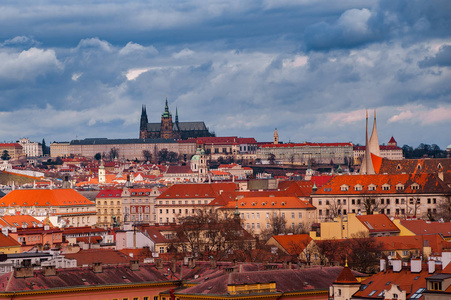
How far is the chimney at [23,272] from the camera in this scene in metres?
43.7

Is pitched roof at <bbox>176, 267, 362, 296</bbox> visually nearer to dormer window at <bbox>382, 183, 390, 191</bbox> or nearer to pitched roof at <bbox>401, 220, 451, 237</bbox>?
pitched roof at <bbox>401, 220, 451, 237</bbox>

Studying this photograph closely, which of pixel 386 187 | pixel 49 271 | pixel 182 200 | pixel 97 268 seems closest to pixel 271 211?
pixel 386 187

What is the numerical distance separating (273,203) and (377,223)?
30.2 m

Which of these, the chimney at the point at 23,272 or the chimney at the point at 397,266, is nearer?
the chimney at the point at 23,272

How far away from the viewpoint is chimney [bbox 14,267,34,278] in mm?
43688

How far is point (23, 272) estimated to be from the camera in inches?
1726

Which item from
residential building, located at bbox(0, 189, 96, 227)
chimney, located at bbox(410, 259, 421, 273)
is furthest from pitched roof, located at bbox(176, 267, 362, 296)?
residential building, located at bbox(0, 189, 96, 227)

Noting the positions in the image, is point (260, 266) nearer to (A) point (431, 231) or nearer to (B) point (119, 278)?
(B) point (119, 278)

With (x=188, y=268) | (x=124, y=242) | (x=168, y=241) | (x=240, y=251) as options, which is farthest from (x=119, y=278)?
(x=168, y=241)

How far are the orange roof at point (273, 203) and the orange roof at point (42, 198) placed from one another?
24332 mm

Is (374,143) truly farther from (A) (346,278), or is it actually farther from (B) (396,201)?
(A) (346,278)

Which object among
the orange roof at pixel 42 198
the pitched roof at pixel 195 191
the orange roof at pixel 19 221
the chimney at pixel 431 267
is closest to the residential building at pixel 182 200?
the pitched roof at pixel 195 191

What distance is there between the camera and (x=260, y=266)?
4888 centimetres

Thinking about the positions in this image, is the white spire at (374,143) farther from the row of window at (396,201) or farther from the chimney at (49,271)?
the chimney at (49,271)
